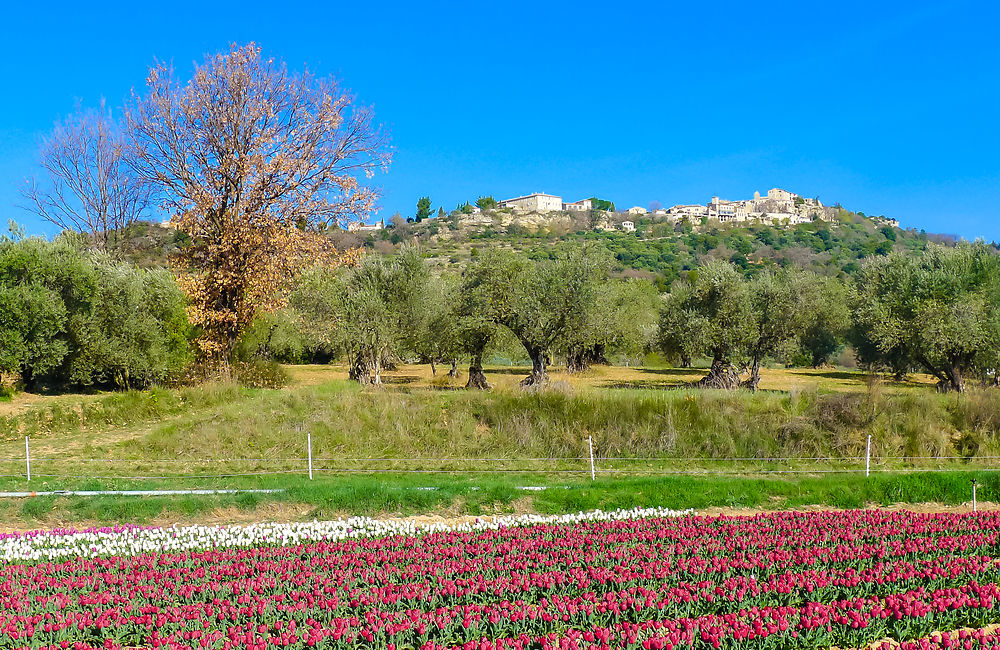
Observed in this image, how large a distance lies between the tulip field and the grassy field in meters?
2.86

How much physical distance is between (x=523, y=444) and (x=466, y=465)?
221 cm

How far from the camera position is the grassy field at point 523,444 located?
13.0 m

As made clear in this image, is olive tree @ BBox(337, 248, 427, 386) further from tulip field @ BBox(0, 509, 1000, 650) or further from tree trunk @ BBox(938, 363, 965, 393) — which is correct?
tulip field @ BBox(0, 509, 1000, 650)

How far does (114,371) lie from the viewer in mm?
26750

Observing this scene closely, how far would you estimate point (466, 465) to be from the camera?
16266 millimetres

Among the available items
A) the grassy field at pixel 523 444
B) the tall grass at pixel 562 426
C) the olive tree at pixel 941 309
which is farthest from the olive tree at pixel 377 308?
the olive tree at pixel 941 309

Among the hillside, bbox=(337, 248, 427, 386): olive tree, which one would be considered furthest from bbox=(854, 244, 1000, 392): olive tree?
the hillside

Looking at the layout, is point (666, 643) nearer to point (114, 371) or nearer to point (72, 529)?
point (72, 529)

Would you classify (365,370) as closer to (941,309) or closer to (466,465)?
(466,465)

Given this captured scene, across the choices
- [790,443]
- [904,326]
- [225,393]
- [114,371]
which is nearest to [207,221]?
[114,371]

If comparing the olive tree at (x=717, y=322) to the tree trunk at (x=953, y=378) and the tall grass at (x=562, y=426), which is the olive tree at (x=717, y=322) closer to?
the tree trunk at (x=953, y=378)

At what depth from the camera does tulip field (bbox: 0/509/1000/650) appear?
18.5ft

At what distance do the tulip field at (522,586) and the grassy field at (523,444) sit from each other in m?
2.86

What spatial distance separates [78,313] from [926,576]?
25.9 m
